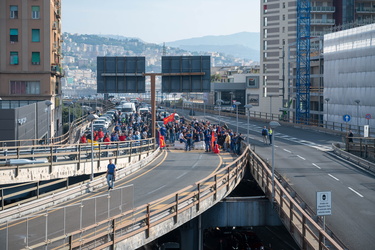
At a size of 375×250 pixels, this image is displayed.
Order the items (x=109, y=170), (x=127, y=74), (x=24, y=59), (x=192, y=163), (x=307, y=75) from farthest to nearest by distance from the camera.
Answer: (x=307, y=75), (x=24, y=59), (x=127, y=74), (x=192, y=163), (x=109, y=170)

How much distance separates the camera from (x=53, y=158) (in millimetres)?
28547

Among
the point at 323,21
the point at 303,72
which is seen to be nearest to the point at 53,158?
the point at 303,72

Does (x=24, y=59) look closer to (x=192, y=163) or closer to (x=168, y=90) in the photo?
(x=168, y=90)

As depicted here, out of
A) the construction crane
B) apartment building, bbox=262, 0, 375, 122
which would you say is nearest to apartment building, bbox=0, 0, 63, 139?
the construction crane

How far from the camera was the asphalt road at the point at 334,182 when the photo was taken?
22.5 meters

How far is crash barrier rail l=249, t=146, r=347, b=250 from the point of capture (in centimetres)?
1914

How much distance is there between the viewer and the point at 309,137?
57.7 metres

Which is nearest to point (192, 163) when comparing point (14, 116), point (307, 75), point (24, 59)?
point (14, 116)

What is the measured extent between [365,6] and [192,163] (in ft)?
274

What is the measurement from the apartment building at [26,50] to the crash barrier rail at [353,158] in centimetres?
2868

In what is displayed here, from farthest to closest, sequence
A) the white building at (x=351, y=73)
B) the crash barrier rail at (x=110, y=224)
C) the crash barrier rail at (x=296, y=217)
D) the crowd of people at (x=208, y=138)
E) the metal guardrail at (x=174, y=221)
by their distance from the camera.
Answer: the white building at (x=351, y=73) < the crowd of people at (x=208, y=138) < the crash barrier rail at (x=296, y=217) < the metal guardrail at (x=174, y=221) < the crash barrier rail at (x=110, y=224)

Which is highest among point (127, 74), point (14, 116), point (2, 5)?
point (2, 5)

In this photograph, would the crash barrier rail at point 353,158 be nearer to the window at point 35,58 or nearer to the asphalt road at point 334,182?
the asphalt road at point 334,182

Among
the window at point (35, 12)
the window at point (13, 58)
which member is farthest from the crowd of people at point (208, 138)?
the window at point (13, 58)
